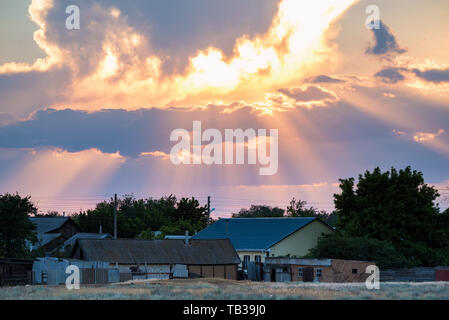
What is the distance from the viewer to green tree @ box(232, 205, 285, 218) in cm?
17500

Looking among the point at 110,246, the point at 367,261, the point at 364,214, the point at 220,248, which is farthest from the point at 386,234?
the point at 110,246

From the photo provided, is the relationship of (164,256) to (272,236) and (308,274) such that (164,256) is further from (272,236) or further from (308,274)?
(272,236)

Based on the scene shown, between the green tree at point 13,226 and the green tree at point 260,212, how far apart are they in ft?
354

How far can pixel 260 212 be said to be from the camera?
183m

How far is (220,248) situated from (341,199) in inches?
618

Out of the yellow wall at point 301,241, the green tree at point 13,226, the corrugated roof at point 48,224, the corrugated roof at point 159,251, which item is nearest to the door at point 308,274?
the corrugated roof at point 159,251

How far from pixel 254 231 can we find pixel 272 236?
4397 mm

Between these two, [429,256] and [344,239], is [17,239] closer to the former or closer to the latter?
[344,239]

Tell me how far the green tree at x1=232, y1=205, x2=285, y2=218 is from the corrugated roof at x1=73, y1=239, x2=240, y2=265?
103 m

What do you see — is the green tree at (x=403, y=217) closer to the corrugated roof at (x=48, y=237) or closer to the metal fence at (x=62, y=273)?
the metal fence at (x=62, y=273)

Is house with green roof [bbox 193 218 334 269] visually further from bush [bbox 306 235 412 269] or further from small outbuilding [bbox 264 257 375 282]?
small outbuilding [bbox 264 257 375 282]

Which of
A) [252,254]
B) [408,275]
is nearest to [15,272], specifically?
[252,254]
